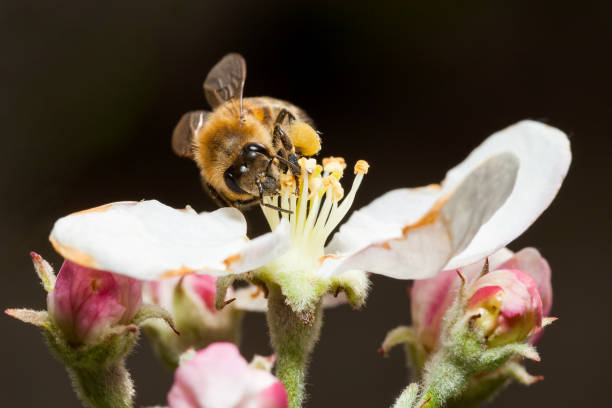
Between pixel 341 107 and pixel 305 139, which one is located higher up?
pixel 305 139

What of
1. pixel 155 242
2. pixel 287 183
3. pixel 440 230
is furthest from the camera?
pixel 287 183

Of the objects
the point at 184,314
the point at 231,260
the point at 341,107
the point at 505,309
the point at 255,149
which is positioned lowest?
the point at 341,107

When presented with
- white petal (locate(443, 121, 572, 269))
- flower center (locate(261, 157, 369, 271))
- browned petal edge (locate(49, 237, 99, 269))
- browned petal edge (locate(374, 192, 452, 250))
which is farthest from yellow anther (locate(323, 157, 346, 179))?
browned petal edge (locate(49, 237, 99, 269))

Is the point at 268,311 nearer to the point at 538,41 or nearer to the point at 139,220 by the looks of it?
the point at 139,220

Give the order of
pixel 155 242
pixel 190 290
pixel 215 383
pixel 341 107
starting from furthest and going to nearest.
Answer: pixel 341 107 → pixel 190 290 → pixel 155 242 → pixel 215 383

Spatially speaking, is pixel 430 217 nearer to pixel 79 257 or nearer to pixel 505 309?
pixel 505 309

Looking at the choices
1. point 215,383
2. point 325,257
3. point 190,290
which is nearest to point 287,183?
point 325,257

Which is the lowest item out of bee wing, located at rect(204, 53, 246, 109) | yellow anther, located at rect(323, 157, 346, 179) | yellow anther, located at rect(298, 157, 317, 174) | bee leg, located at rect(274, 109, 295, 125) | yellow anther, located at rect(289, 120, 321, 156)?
yellow anther, located at rect(323, 157, 346, 179)

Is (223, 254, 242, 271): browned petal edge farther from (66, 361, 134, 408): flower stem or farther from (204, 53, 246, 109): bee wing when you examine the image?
(204, 53, 246, 109): bee wing
